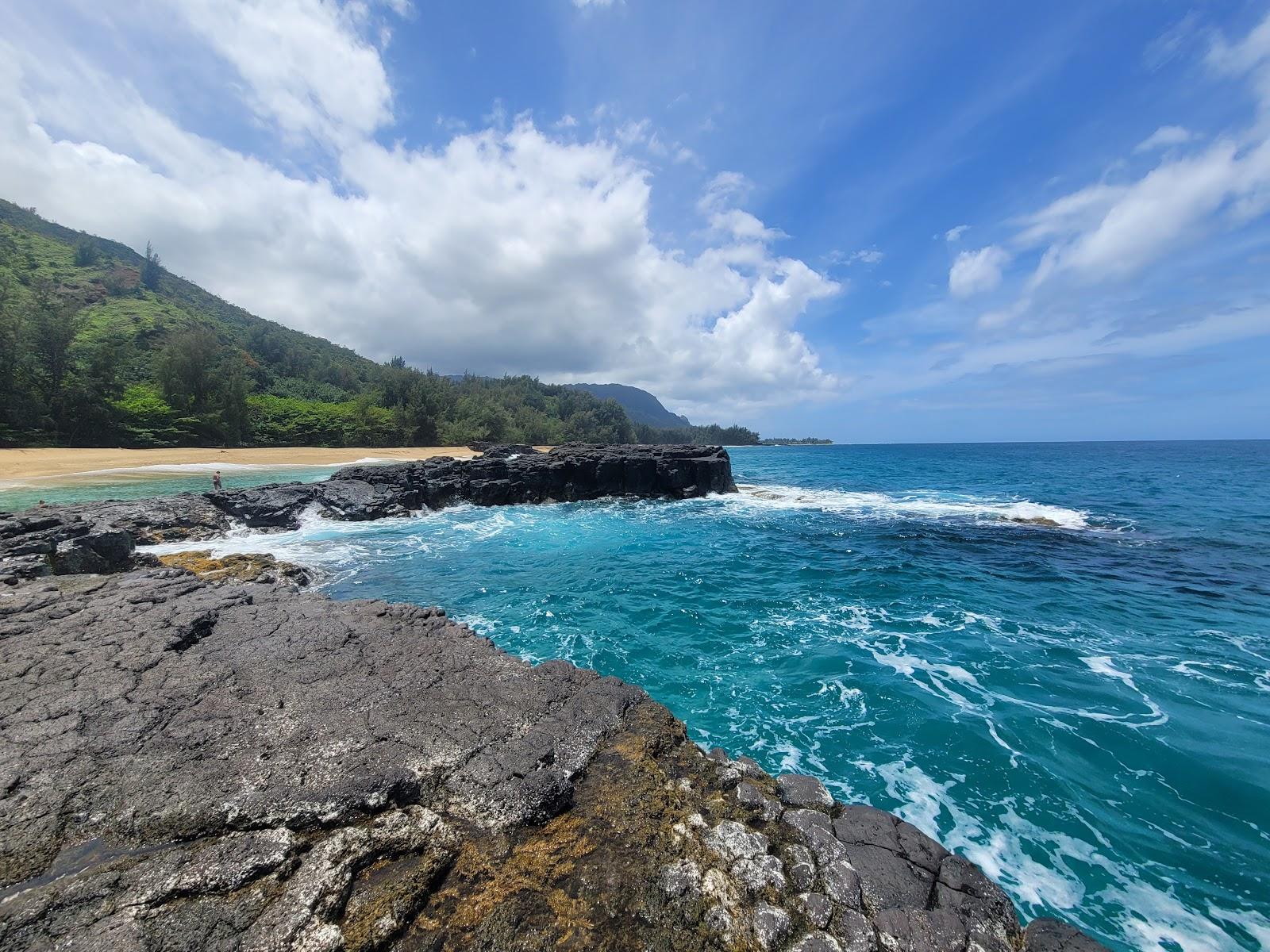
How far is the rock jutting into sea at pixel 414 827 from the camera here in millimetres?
2965

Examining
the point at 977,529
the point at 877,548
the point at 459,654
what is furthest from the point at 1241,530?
the point at 459,654

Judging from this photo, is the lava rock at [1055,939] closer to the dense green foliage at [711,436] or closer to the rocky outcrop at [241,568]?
the rocky outcrop at [241,568]

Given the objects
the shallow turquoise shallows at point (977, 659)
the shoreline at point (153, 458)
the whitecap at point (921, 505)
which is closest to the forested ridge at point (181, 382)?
the shoreline at point (153, 458)

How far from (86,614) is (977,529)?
2938 cm

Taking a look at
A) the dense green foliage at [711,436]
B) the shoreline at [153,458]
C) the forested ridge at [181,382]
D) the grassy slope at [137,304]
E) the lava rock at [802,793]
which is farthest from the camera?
the dense green foliage at [711,436]

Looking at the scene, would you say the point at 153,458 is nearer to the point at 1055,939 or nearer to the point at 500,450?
the point at 500,450

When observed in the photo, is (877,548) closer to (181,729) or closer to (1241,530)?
(1241,530)

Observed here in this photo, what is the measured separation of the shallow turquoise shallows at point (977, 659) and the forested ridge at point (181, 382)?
40.6 meters

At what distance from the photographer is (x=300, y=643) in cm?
688

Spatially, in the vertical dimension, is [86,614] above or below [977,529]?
above

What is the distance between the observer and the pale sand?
3103 centimetres

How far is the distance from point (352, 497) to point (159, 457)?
30645 mm

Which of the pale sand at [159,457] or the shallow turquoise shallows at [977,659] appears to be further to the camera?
the pale sand at [159,457]

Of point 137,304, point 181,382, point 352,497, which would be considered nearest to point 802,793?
point 352,497
